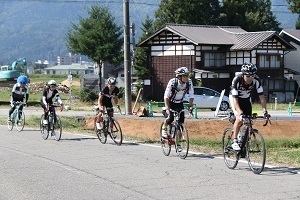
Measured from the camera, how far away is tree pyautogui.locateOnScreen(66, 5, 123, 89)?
54.7m

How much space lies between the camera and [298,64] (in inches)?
2199

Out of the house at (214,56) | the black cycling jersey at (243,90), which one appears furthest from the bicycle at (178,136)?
the house at (214,56)

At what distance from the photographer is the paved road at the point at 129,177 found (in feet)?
25.8

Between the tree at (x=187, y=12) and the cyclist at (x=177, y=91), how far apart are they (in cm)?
4873

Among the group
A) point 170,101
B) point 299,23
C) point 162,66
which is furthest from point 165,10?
point 170,101

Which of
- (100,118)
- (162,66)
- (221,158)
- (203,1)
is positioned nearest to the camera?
(221,158)

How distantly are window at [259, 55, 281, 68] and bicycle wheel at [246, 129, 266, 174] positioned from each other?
39.9 m

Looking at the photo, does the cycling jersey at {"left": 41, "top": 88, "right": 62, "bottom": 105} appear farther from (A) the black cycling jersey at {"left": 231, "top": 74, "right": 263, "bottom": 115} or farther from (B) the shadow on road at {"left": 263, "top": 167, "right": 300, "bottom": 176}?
(B) the shadow on road at {"left": 263, "top": 167, "right": 300, "bottom": 176}

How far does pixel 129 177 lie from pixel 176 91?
9.15 feet

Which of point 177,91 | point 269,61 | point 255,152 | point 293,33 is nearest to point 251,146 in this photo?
point 255,152

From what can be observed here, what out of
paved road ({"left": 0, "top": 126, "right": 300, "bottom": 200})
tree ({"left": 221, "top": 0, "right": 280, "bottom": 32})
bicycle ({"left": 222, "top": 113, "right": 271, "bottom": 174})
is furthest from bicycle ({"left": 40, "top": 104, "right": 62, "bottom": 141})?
tree ({"left": 221, "top": 0, "right": 280, "bottom": 32})

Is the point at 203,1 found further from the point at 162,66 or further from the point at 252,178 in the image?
the point at 252,178

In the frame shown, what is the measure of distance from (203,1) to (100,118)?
4711 cm

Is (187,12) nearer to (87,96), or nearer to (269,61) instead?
(269,61)
